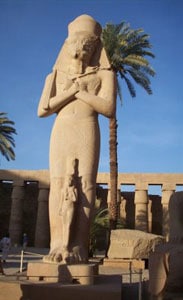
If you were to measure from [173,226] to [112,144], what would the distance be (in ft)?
40.0

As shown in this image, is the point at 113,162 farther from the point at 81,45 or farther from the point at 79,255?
the point at 79,255

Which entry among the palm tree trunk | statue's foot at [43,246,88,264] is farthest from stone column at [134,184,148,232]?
statue's foot at [43,246,88,264]

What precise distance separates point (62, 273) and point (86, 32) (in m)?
2.73

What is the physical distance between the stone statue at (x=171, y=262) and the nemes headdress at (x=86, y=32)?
1869mm

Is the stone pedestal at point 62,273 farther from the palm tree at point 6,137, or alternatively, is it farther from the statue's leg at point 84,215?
the palm tree at point 6,137

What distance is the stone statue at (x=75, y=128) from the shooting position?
407 cm

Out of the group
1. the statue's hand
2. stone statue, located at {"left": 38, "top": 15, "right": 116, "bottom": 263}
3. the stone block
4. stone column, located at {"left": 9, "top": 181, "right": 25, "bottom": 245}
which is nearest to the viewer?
stone statue, located at {"left": 38, "top": 15, "right": 116, "bottom": 263}

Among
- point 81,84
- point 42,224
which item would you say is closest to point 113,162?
point 42,224

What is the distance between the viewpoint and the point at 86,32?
4.56 m

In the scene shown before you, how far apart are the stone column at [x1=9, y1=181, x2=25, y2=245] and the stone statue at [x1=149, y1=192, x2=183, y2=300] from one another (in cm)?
2046

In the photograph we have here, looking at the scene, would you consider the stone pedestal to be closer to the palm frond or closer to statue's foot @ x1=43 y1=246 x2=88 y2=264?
statue's foot @ x1=43 y1=246 x2=88 y2=264

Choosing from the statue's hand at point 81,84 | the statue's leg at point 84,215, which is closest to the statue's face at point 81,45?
the statue's hand at point 81,84

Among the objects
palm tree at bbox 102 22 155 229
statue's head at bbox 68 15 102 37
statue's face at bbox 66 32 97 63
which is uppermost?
palm tree at bbox 102 22 155 229

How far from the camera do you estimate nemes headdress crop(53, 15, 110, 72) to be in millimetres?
4602
